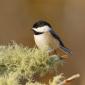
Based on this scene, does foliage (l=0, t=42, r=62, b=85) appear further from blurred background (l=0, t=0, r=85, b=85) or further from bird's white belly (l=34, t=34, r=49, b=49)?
blurred background (l=0, t=0, r=85, b=85)

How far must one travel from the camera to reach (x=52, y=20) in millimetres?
2621

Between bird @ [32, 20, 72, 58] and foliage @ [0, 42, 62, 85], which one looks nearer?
foliage @ [0, 42, 62, 85]

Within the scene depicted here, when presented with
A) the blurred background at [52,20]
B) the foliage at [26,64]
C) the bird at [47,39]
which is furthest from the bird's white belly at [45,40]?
the blurred background at [52,20]

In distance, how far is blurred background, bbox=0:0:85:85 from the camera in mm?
2611

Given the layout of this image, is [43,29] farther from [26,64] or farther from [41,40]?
[26,64]

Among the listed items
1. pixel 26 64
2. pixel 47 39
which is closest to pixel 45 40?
pixel 47 39

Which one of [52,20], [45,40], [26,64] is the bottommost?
[52,20]

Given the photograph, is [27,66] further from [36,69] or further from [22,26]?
[22,26]

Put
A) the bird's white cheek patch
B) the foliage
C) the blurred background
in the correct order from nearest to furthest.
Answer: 1. the foliage
2. the bird's white cheek patch
3. the blurred background

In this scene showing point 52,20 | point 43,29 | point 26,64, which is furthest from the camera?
point 52,20

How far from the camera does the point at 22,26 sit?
8.64 feet

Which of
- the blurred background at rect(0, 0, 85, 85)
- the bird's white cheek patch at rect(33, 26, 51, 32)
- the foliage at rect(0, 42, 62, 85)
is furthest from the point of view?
the blurred background at rect(0, 0, 85, 85)

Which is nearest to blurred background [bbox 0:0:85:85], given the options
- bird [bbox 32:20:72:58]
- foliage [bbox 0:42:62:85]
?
bird [bbox 32:20:72:58]

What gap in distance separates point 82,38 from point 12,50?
1.52 meters
